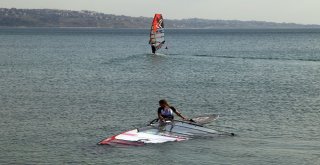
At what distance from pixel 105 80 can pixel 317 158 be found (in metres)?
40.7

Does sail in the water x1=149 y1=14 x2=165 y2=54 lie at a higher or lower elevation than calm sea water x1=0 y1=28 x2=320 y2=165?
higher

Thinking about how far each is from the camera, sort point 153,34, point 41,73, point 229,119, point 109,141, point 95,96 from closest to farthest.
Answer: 1. point 109,141
2. point 229,119
3. point 95,96
4. point 41,73
5. point 153,34

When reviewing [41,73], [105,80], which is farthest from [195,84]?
[41,73]

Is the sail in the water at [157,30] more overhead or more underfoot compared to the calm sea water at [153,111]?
more overhead

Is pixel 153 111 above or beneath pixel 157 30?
beneath

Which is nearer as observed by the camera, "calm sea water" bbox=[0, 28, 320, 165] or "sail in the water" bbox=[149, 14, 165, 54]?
"calm sea water" bbox=[0, 28, 320, 165]

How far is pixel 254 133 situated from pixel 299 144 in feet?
12.1

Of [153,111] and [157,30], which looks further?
[157,30]

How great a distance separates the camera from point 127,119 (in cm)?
4197

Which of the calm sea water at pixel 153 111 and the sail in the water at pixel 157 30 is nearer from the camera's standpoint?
the calm sea water at pixel 153 111

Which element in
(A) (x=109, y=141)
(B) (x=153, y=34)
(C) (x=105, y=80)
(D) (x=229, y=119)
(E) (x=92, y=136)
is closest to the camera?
(A) (x=109, y=141)

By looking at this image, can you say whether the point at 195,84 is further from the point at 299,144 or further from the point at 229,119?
the point at 299,144

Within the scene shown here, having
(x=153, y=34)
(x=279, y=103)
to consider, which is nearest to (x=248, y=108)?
(x=279, y=103)

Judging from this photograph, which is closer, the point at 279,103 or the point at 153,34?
the point at 279,103
